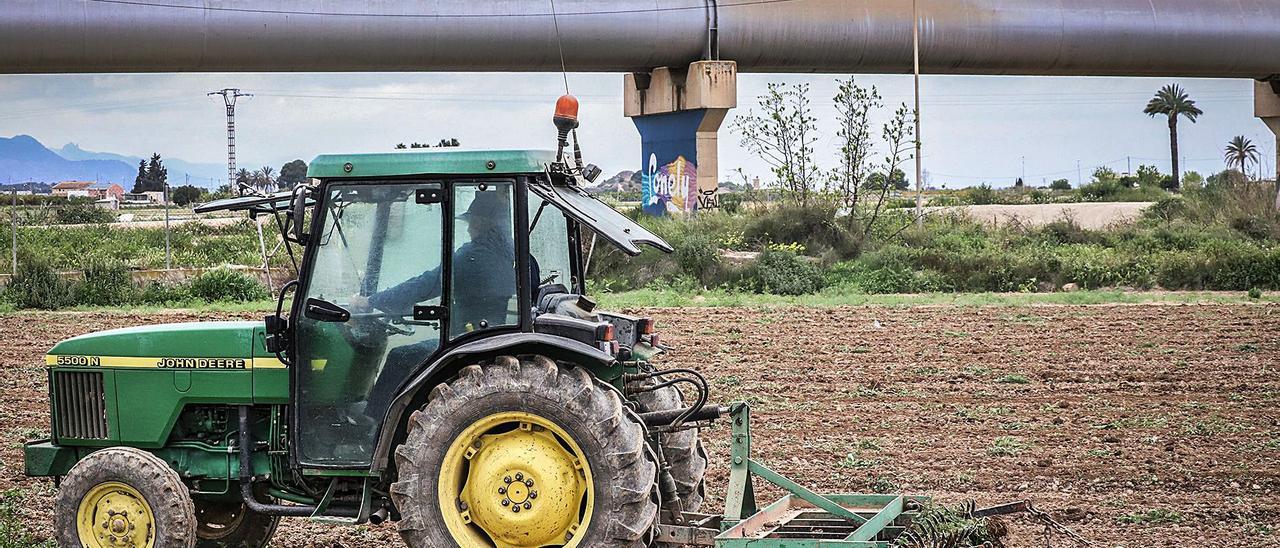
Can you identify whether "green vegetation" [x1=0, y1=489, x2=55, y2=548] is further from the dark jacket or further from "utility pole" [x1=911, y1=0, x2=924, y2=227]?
"utility pole" [x1=911, y1=0, x2=924, y2=227]

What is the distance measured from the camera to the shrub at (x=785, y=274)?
23.0 m

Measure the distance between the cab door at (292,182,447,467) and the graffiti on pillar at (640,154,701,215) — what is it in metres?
22.5

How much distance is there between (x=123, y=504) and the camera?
639 cm

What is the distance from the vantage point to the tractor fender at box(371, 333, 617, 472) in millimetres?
5758

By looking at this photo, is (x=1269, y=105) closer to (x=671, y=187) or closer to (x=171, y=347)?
(x=671, y=187)

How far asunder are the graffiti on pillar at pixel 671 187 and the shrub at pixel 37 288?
1192cm

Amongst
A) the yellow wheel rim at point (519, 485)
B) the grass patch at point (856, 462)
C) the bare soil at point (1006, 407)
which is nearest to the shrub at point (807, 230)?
the bare soil at point (1006, 407)

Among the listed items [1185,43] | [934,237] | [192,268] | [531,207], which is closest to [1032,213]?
[1185,43]

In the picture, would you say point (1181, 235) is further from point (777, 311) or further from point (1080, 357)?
point (1080, 357)

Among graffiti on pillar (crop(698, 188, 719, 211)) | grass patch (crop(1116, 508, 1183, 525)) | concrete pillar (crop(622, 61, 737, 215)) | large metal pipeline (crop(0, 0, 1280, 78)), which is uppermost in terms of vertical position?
large metal pipeline (crop(0, 0, 1280, 78))

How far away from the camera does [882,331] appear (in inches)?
668

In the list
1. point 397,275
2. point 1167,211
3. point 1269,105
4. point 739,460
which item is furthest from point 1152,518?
point 1269,105

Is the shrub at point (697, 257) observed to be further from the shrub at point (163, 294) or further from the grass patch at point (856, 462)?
the grass patch at point (856, 462)

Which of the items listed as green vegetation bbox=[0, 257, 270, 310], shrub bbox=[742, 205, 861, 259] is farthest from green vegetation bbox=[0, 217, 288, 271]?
shrub bbox=[742, 205, 861, 259]
